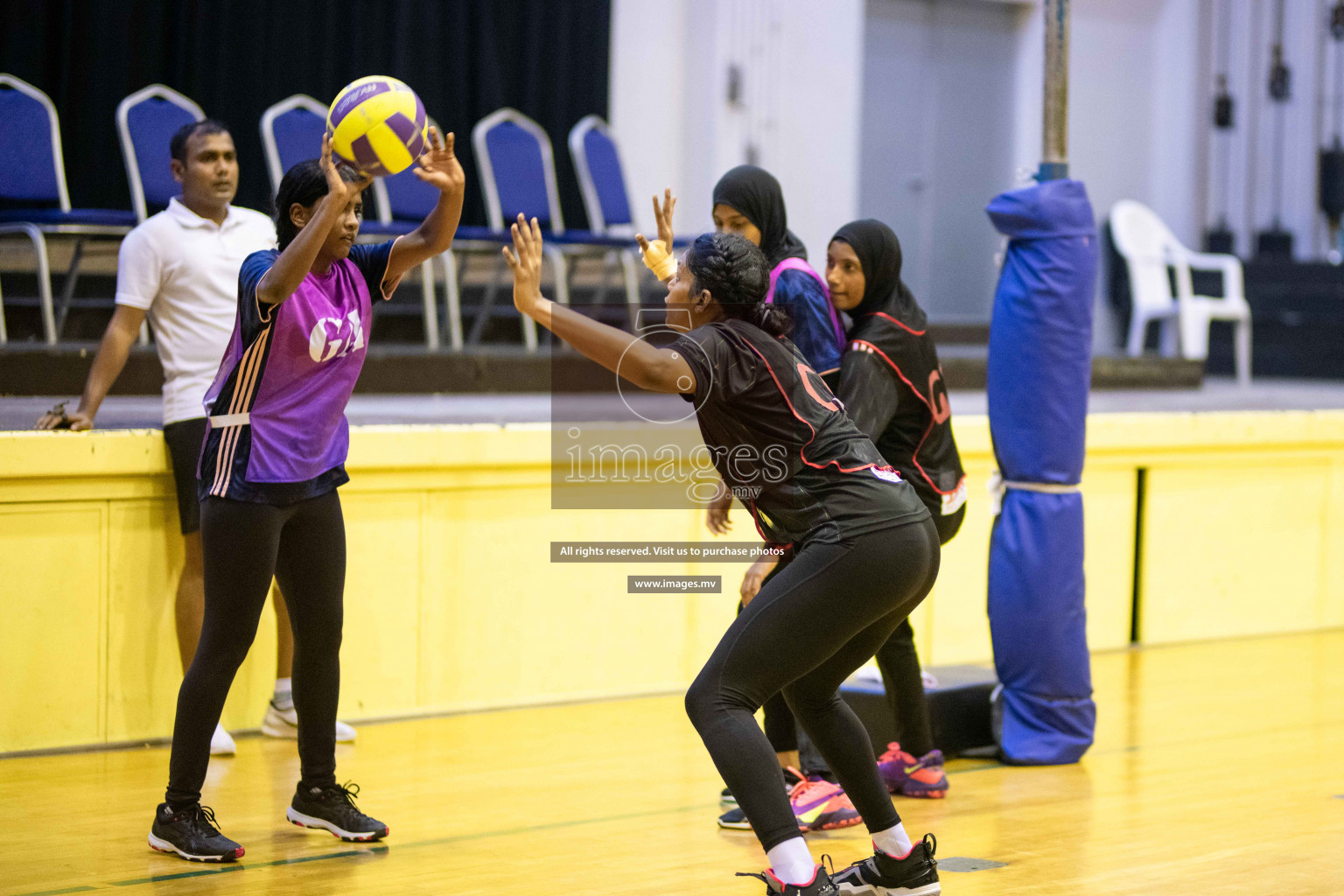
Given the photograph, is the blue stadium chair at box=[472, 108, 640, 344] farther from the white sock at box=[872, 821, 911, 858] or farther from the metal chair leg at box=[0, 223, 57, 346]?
the white sock at box=[872, 821, 911, 858]

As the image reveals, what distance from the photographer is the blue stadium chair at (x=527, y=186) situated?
662 cm

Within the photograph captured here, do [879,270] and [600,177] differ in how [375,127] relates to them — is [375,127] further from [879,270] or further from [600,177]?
[600,177]

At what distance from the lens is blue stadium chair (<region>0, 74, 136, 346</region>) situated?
5352 millimetres

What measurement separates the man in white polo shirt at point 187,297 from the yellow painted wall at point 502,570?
0.16 m

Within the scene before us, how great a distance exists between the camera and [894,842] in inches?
105

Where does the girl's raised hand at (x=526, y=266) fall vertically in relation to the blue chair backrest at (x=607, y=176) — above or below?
below

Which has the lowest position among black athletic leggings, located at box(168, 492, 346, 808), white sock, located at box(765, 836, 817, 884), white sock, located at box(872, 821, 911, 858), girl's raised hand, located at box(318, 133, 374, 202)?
white sock, located at box(872, 821, 911, 858)

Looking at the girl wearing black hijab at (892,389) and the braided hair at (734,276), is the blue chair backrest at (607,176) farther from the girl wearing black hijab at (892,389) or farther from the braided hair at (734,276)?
the braided hair at (734,276)

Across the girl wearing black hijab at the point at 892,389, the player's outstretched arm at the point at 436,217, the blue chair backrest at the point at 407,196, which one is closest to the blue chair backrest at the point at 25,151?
the blue chair backrest at the point at 407,196

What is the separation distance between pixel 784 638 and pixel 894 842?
20.7 inches

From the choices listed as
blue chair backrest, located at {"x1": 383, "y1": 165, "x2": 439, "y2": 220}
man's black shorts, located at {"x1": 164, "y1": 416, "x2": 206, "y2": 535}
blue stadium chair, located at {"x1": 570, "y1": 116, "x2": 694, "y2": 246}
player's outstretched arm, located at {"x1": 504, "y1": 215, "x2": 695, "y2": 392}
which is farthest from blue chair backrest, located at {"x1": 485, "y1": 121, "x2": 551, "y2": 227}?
player's outstretched arm, located at {"x1": 504, "y1": 215, "x2": 695, "y2": 392}

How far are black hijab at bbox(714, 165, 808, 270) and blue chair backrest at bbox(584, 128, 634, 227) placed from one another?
390 cm

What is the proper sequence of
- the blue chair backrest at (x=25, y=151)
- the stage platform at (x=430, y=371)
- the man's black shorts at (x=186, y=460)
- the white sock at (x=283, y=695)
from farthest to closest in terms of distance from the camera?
the blue chair backrest at (x=25, y=151), the stage platform at (x=430, y=371), the white sock at (x=283, y=695), the man's black shorts at (x=186, y=460)

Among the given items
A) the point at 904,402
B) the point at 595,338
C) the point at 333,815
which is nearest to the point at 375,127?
the point at 595,338
